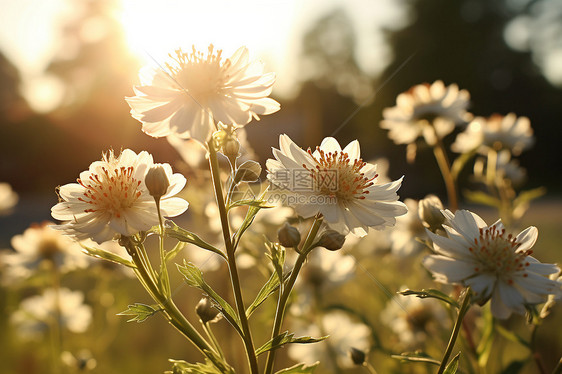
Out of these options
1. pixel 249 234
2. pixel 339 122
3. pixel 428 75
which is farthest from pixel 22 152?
pixel 249 234

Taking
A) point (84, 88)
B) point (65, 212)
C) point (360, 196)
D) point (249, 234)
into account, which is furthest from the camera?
point (84, 88)

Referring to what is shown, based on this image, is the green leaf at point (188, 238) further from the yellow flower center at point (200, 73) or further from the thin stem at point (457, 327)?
the thin stem at point (457, 327)

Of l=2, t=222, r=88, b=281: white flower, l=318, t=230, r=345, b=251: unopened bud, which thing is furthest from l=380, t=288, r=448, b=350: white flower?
l=2, t=222, r=88, b=281: white flower

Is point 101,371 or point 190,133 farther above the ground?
point 190,133

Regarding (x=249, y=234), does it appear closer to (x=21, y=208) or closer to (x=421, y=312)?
(x=421, y=312)

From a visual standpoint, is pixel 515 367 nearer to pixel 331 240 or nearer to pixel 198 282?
pixel 331 240

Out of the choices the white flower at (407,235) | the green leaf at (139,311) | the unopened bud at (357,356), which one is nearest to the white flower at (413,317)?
the white flower at (407,235)
